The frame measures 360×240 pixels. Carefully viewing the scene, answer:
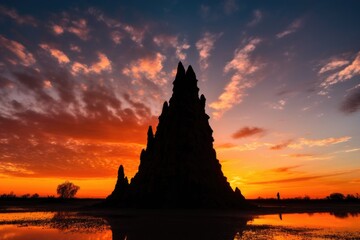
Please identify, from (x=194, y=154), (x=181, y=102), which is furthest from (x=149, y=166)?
(x=181, y=102)

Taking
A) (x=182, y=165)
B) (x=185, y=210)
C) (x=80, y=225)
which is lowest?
(x=80, y=225)

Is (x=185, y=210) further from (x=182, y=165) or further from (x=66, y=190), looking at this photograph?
(x=66, y=190)

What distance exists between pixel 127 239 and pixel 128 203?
149 feet

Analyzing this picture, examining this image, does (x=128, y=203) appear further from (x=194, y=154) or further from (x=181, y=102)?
(x=181, y=102)

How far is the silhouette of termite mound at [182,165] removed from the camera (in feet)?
202

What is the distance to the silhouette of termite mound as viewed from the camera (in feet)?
202

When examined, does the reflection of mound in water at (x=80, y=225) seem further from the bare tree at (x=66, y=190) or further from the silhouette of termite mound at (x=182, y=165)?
the bare tree at (x=66, y=190)

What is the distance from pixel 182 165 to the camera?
63562 millimetres

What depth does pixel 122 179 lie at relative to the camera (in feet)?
266

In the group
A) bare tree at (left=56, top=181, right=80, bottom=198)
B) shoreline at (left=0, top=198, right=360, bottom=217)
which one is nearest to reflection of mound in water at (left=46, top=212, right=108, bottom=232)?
→ shoreline at (left=0, top=198, right=360, bottom=217)

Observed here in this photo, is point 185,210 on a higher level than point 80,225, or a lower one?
higher

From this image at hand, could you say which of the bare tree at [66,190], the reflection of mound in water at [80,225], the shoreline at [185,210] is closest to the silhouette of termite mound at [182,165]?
the shoreline at [185,210]

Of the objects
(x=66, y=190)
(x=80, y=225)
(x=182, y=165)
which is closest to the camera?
(x=80, y=225)

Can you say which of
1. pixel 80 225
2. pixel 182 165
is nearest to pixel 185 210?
pixel 182 165
